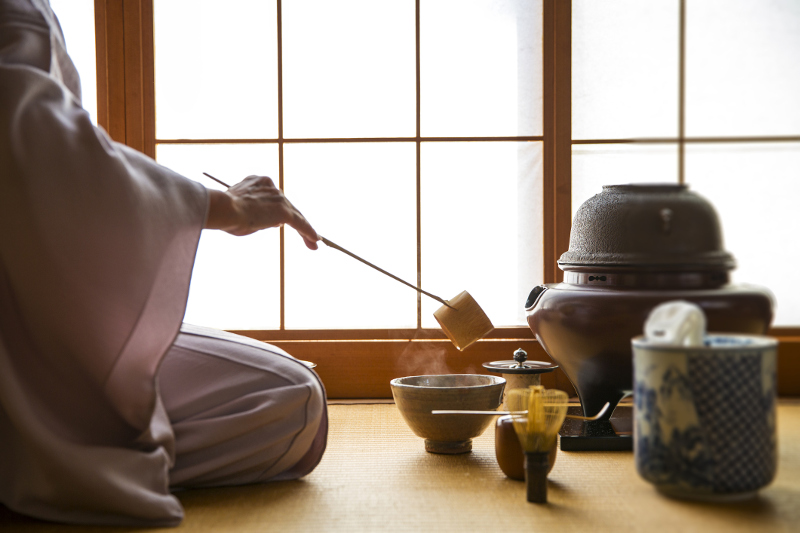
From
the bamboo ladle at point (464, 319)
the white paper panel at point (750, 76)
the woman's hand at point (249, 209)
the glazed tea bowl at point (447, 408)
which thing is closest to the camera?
the white paper panel at point (750, 76)

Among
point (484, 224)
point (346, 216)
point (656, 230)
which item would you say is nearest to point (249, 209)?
point (656, 230)

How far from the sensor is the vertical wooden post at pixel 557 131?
2.56 m

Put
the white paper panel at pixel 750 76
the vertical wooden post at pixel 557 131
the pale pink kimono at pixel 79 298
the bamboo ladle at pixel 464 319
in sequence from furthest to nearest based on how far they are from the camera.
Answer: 1. the vertical wooden post at pixel 557 131
2. the bamboo ladle at pixel 464 319
3. the pale pink kimono at pixel 79 298
4. the white paper panel at pixel 750 76

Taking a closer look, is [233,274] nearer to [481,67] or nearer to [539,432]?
[481,67]

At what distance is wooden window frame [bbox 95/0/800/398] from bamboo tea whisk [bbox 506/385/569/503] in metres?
1.20

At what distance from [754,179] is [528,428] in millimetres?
676

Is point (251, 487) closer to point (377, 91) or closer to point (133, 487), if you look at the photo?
point (133, 487)

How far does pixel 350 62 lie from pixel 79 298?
1667 mm

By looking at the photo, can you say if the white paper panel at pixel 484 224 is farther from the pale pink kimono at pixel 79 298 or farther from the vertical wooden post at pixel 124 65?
the pale pink kimono at pixel 79 298

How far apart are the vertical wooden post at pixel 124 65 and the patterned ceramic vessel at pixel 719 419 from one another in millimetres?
2274

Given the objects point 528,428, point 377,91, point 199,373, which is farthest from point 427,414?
point 377,91

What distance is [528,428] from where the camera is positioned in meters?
1.33

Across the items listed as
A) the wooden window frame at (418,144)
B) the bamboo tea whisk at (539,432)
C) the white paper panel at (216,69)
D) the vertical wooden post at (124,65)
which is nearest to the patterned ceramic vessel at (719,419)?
the bamboo tea whisk at (539,432)

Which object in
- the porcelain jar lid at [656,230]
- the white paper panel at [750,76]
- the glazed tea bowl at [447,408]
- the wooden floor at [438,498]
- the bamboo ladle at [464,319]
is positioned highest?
the white paper panel at [750,76]
